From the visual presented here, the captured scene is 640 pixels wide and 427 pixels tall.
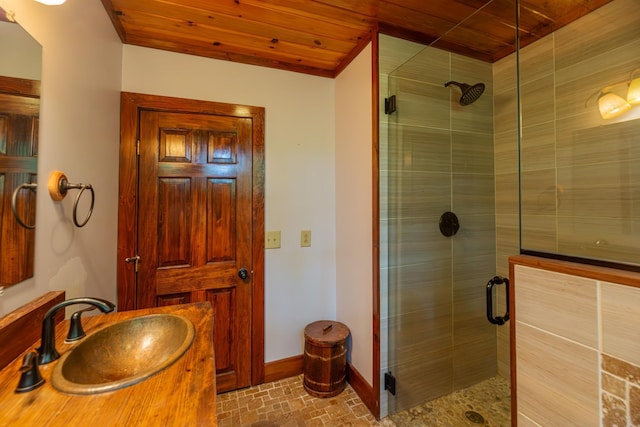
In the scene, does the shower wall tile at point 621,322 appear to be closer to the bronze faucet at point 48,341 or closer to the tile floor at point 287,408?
the tile floor at point 287,408

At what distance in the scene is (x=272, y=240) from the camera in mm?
1927

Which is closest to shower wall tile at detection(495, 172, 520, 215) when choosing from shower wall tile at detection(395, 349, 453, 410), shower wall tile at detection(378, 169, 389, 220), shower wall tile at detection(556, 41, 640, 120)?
shower wall tile at detection(556, 41, 640, 120)

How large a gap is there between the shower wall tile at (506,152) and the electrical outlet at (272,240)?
171cm

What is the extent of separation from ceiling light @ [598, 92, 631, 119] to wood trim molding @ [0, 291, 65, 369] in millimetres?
2502

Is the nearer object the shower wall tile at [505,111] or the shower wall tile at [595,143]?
the shower wall tile at [595,143]

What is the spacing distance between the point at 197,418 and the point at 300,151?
1730mm

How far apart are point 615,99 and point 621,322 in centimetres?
125

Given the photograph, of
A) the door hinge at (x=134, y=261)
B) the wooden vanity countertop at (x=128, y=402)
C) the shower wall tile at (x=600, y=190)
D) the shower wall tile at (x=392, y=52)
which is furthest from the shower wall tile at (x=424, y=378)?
the shower wall tile at (x=392, y=52)

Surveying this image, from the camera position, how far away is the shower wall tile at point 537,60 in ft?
5.17

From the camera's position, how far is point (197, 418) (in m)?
0.54

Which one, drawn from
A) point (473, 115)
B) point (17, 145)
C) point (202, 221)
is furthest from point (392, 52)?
point (17, 145)

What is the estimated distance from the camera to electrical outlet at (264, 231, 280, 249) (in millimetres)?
1911

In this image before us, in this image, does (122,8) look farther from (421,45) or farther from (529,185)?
(529,185)

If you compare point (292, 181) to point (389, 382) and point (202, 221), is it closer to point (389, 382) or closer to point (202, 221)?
point (202, 221)
